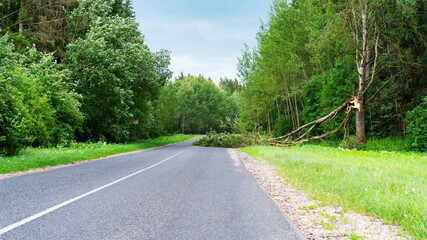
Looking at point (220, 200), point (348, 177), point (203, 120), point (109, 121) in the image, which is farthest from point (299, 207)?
point (203, 120)

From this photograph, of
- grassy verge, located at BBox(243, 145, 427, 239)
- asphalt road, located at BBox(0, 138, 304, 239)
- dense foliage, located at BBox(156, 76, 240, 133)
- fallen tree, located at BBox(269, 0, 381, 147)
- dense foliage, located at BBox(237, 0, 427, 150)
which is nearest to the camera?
asphalt road, located at BBox(0, 138, 304, 239)

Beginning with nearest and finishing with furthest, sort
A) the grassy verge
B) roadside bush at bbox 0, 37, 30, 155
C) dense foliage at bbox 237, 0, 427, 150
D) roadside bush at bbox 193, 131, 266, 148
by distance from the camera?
the grassy verge
roadside bush at bbox 0, 37, 30, 155
dense foliage at bbox 237, 0, 427, 150
roadside bush at bbox 193, 131, 266, 148

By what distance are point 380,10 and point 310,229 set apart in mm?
18190

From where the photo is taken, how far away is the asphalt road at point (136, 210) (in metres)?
3.78

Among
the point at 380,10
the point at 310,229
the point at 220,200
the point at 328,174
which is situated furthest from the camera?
the point at 380,10

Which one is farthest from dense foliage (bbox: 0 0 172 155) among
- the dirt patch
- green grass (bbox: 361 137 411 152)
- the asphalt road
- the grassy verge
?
green grass (bbox: 361 137 411 152)

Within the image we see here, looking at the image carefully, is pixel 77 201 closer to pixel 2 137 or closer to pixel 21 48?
pixel 2 137

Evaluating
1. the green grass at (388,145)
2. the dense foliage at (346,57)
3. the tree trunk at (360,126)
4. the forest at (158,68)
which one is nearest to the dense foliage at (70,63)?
the forest at (158,68)

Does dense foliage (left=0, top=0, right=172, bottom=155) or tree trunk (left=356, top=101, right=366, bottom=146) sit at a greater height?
dense foliage (left=0, top=0, right=172, bottom=155)

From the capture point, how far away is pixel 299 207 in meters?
5.31

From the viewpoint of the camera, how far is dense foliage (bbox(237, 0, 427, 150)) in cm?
1709

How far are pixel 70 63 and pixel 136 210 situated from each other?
2044 cm

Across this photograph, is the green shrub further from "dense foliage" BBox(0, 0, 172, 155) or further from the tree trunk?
"dense foliage" BBox(0, 0, 172, 155)

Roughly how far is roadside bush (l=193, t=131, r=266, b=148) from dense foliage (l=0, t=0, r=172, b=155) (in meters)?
8.93
